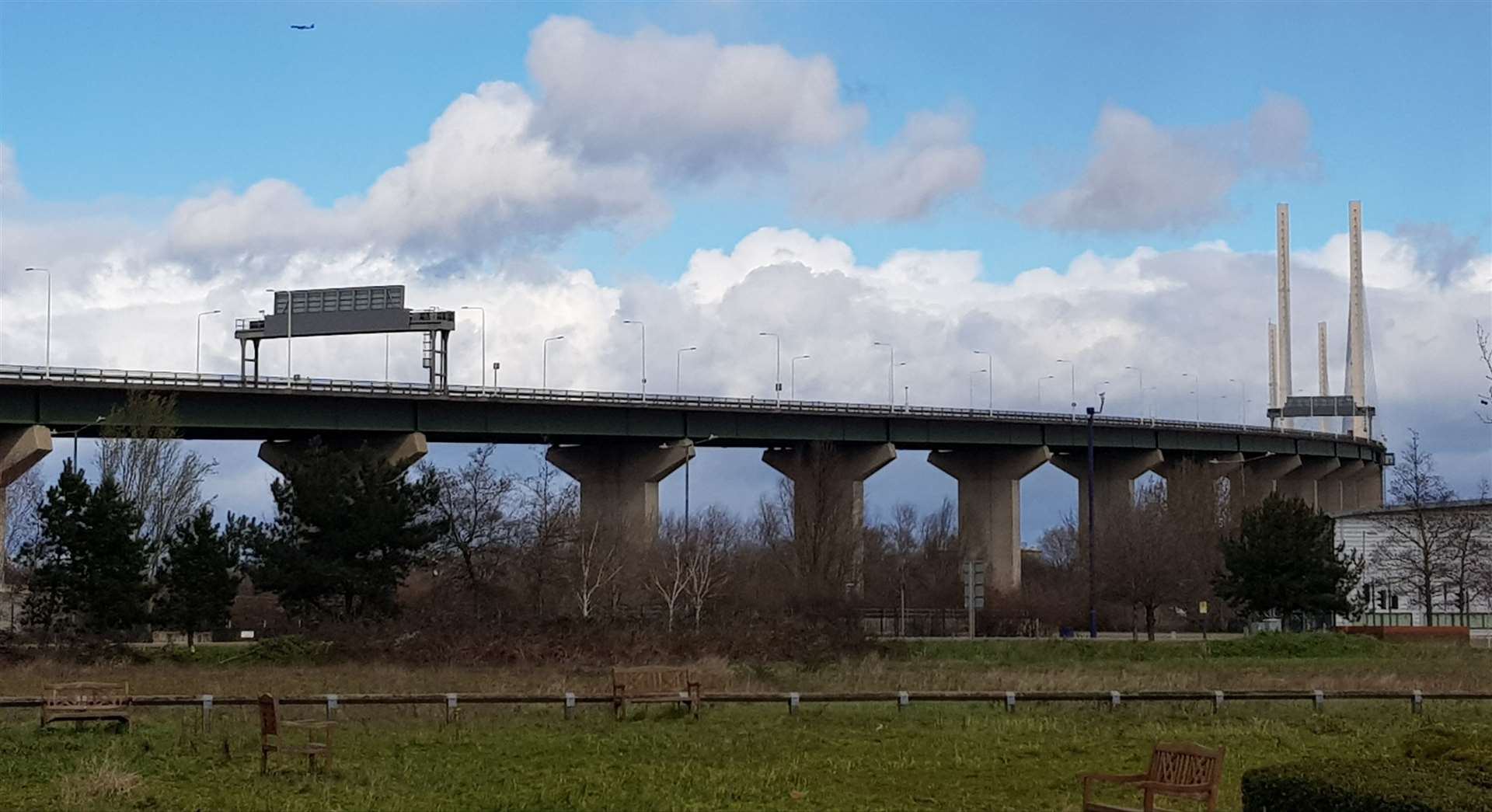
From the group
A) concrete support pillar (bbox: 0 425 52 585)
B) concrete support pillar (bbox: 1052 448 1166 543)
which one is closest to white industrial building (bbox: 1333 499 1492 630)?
concrete support pillar (bbox: 1052 448 1166 543)

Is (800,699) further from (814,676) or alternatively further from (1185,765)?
(1185,765)

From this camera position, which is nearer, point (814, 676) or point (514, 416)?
point (814, 676)

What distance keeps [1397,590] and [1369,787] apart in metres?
85.7

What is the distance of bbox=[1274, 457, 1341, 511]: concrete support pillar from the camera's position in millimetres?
143125

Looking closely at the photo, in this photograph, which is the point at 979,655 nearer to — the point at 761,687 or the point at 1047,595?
the point at 761,687

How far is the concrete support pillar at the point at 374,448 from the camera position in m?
77.4

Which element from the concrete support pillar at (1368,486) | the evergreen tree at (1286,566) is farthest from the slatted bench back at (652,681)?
the concrete support pillar at (1368,486)

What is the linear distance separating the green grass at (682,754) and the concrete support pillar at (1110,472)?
8796 centimetres

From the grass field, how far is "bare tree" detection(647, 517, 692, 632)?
34.0 meters

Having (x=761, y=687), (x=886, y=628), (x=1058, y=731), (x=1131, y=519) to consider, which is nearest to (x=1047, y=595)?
(x=1131, y=519)

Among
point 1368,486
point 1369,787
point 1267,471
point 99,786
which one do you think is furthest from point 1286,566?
point 1368,486

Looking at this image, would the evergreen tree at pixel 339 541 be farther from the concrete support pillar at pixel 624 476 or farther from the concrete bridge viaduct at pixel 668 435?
the concrete support pillar at pixel 624 476

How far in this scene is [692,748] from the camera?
23.3 meters

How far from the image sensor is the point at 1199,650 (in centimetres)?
5569
